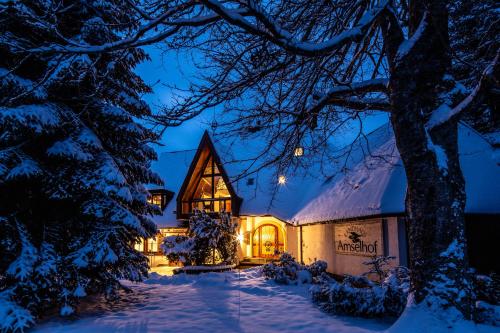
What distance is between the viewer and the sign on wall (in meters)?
10.6

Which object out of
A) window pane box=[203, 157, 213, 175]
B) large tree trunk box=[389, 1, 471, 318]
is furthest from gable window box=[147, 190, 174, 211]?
large tree trunk box=[389, 1, 471, 318]

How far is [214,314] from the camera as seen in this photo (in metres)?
7.71

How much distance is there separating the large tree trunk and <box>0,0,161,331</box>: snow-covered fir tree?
5.31m

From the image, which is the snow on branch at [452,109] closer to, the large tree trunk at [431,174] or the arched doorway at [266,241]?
the large tree trunk at [431,174]

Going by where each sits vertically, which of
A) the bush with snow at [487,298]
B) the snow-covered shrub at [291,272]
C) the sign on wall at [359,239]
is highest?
the sign on wall at [359,239]

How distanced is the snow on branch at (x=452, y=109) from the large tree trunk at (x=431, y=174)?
10 centimetres

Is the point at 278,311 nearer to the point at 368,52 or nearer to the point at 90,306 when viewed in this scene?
the point at 90,306

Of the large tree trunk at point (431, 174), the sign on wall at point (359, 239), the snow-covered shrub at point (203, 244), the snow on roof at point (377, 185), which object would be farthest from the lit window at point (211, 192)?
the large tree trunk at point (431, 174)

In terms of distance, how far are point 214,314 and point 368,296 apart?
3.43m

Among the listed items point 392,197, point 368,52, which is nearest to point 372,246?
point 392,197

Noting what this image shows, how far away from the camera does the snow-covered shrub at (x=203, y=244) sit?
15.6 metres

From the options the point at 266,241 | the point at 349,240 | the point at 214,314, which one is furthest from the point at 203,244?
the point at 266,241

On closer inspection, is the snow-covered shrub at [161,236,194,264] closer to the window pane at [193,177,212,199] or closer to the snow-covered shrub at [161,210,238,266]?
the snow-covered shrub at [161,210,238,266]

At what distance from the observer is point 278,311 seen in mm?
7926
